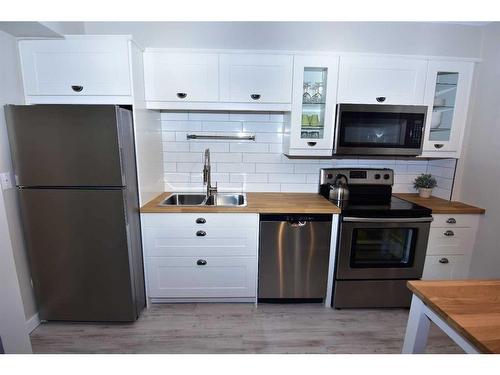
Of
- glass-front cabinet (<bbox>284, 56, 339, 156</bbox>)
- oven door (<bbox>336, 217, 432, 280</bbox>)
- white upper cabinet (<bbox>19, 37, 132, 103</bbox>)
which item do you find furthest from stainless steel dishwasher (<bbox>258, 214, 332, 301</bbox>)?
white upper cabinet (<bbox>19, 37, 132, 103</bbox>)

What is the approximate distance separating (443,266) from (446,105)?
143cm

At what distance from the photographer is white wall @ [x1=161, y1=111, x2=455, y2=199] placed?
7.69 feet

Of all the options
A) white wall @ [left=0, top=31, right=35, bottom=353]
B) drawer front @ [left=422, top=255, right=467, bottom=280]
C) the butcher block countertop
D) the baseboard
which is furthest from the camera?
drawer front @ [left=422, top=255, right=467, bottom=280]

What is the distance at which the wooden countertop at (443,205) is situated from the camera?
2033 mm

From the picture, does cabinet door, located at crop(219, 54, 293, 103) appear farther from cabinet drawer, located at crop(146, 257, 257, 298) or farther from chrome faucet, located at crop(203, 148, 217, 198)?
cabinet drawer, located at crop(146, 257, 257, 298)

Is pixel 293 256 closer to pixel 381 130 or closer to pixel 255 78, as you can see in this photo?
pixel 381 130

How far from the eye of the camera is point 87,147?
5.15 ft

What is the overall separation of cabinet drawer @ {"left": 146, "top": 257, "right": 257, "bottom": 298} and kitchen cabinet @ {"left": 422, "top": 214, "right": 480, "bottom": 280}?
154 centimetres

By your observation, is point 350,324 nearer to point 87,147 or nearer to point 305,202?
point 305,202

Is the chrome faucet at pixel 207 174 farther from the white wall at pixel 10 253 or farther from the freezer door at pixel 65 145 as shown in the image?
the white wall at pixel 10 253

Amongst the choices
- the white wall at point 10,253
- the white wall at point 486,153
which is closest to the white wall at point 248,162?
the white wall at point 486,153

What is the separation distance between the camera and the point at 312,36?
217 centimetres

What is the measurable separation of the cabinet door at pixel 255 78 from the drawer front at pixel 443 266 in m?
1.88
